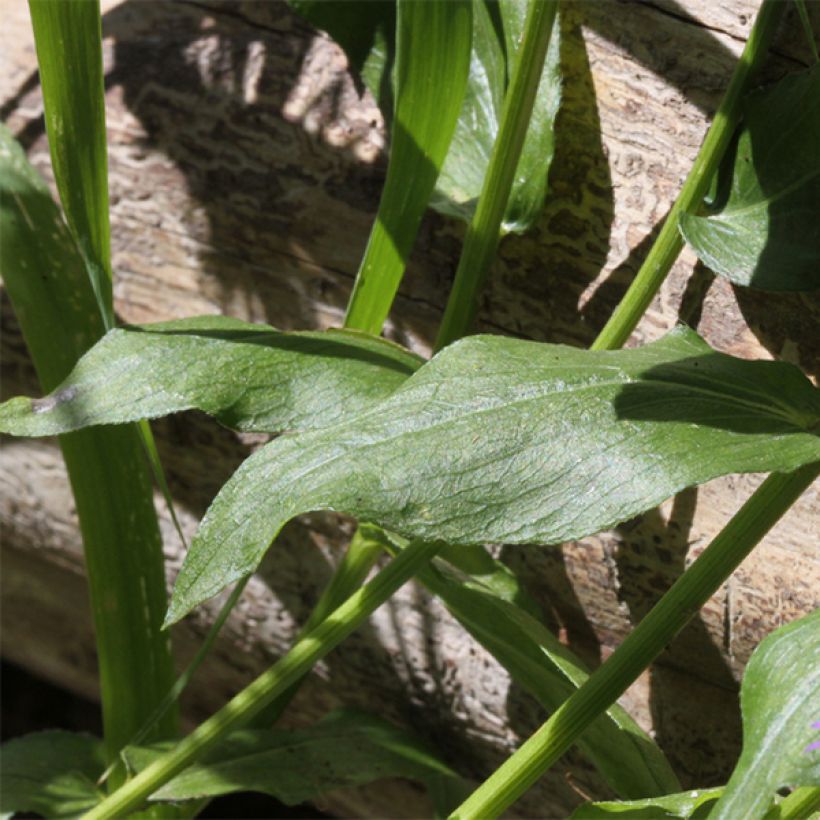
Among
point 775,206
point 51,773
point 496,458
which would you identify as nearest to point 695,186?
point 775,206

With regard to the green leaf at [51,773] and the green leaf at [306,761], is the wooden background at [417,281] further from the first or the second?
the green leaf at [51,773]

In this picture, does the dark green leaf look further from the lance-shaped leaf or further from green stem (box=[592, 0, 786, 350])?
green stem (box=[592, 0, 786, 350])

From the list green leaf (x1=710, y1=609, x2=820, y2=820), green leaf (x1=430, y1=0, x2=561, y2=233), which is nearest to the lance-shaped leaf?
green leaf (x1=430, y1=0, x2=561, y2=233)

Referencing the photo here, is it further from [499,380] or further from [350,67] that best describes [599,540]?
[350,67]

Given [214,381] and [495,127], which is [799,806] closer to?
[214,381]

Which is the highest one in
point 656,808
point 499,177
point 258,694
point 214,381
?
point 499,177

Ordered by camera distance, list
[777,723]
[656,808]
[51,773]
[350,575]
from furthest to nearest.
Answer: [51,773]
[350,575]
[656,808]
[777,723]

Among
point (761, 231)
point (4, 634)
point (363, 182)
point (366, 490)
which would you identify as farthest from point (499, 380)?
point (4, 634)
